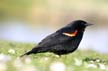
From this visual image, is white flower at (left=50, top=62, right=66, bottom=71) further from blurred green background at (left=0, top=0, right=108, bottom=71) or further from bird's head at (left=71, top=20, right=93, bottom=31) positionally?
bird's head at (left=71, top=20, right=93, bottom=31)

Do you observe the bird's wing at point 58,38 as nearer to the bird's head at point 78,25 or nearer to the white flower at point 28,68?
the bird's head at point 78,25

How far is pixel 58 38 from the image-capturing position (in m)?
11.8

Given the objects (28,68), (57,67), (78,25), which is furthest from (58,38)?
(28,68)

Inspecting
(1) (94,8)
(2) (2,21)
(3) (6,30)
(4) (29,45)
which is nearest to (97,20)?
(1) (94,8)

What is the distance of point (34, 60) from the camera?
10.7 metres

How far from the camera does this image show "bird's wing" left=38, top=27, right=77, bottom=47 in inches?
461

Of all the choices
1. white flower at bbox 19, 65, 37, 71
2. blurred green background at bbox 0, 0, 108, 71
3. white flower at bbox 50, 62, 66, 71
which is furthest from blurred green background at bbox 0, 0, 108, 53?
white flower at bbox 19, 65, 37, 71

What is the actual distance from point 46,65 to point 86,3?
93.7 ft

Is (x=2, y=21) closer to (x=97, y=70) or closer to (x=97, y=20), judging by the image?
(x=97, y=20)

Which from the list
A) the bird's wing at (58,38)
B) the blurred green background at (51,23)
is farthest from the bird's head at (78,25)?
the blurred green background at (51,23)

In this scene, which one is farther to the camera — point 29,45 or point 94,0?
point 94,0

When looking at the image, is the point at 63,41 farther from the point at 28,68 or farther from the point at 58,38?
the point at 28,68

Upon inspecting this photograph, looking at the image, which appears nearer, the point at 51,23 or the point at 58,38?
the point at 58,38

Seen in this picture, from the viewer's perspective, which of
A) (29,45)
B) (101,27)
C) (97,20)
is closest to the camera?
(29,45)
